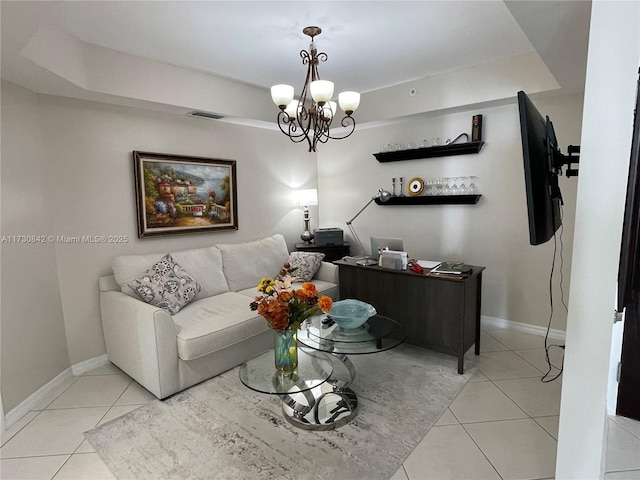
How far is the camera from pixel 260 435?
2.04 m

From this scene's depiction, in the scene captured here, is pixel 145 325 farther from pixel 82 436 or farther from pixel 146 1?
pixel 146 1

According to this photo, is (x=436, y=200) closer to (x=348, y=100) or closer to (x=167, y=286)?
(x=348, y=100)

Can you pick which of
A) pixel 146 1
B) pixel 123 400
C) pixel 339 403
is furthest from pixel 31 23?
pixel 339 403

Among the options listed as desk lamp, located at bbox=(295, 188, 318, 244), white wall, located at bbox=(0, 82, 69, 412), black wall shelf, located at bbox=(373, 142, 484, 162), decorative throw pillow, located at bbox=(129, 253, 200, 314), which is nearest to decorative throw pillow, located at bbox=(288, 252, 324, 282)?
desk lamp, located at bbox=(295, 188, 318, 244)

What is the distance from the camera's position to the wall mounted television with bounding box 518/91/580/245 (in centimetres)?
113

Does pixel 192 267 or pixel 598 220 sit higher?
pixel 598 220

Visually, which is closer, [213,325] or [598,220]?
[598,220]

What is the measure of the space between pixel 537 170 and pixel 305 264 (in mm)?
2781

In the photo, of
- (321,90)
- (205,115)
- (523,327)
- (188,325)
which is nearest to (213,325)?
(188,325)

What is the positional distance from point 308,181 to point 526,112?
3799 millimetres

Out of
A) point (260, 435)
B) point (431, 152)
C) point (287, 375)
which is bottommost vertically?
point (260, 435)

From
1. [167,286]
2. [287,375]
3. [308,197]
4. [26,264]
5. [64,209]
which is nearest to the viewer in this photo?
[287,375]

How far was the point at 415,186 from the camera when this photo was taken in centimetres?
389

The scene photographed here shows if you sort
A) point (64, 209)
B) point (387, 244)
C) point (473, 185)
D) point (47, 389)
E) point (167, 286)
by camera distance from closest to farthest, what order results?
point (47, 389) → point (64, 209) → point (167, 286) → point (387, 244) → point (473, 185)
